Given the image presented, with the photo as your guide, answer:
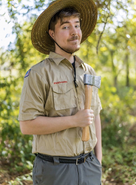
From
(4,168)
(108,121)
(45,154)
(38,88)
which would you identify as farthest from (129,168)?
(38,88)

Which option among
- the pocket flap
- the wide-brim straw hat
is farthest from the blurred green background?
the pocket flap

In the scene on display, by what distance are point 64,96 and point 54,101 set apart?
11cm

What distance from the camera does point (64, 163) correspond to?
5.51 feet

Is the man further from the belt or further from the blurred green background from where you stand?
the blurred green background

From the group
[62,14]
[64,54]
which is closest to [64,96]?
[64,54]

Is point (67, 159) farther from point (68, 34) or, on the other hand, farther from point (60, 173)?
point (68, 34)

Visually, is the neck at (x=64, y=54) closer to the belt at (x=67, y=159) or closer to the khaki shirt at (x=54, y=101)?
the khaki shirt at (x=54, y=101)

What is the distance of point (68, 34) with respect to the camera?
5.98 feet

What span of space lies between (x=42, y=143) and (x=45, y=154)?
10 centimetres

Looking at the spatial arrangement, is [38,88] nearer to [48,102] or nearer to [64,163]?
[48,102]

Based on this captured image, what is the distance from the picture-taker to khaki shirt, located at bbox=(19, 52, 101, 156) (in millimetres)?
1653

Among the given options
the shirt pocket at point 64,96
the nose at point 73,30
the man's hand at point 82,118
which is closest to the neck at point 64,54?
the nose at point 73,30

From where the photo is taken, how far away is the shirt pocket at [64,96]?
5.62 feet

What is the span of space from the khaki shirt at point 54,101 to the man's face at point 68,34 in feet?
0.41
